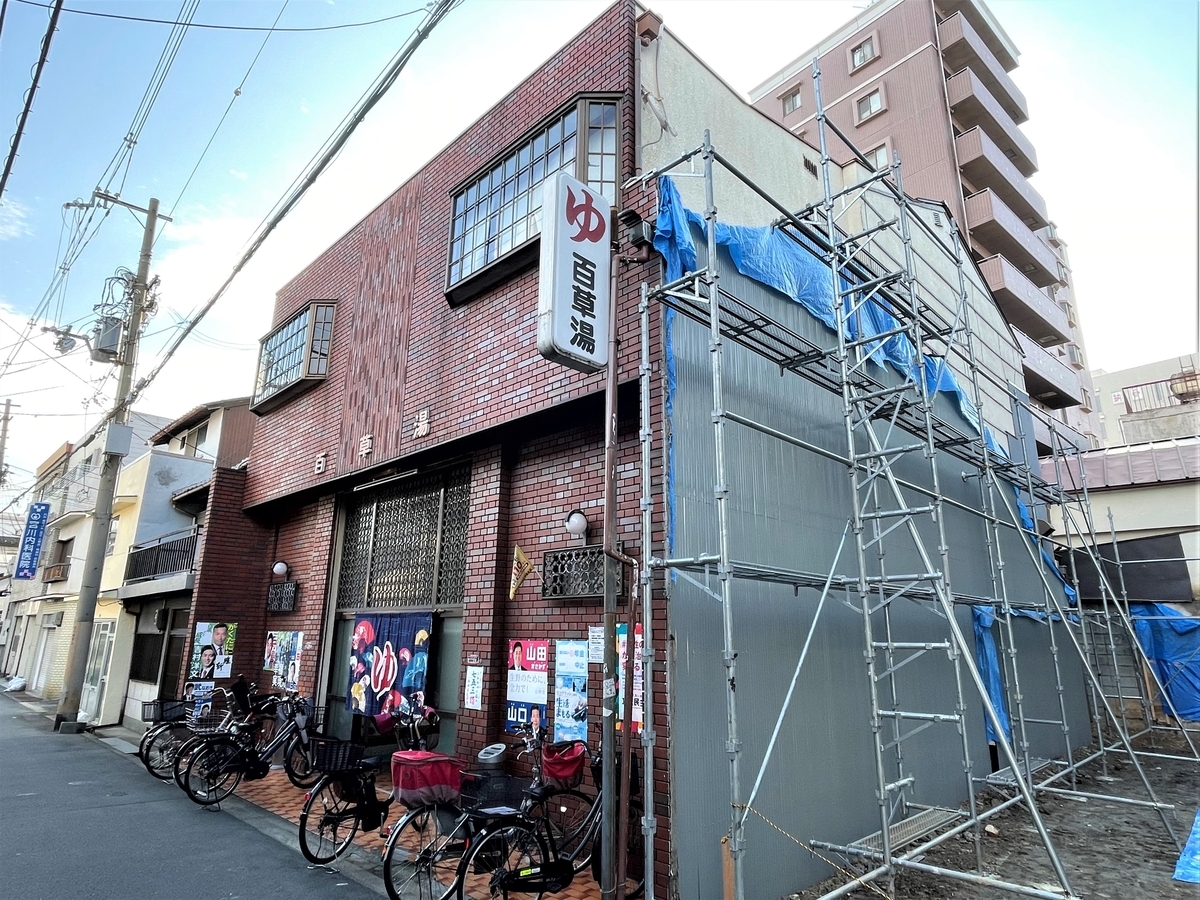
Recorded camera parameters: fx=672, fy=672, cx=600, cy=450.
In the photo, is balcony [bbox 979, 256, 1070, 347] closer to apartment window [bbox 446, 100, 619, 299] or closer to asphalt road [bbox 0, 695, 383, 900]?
apartment window [bbox 446, 100, 619, 299]

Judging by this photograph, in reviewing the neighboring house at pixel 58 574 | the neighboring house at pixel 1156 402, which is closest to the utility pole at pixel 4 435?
the neighboring house at pixel 58 574

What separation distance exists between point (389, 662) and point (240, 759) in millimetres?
1981

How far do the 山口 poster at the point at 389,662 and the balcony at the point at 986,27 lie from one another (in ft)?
95.5

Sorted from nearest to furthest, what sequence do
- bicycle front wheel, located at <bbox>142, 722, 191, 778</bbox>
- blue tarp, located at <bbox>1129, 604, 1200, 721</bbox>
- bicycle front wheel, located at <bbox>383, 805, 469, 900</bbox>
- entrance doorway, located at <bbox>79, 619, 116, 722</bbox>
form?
bicycle front wheel, located at <bbox>383, 805, 469, 900</bbox>
bicycle front wheel, located at <bbox>142, 722, 191, 778</bbox>
blue tarp, located at <bbox>1129, 604, 1200, 721</bbox>
entrance doorway, located at <bbox>79, 619, 116, 722</bbox>

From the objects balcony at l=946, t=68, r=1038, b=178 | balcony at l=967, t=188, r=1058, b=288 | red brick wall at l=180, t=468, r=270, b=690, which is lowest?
red brick wall at l=180, t=468, r=270, b=690

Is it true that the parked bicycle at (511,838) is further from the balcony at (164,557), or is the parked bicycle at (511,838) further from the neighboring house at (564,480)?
the balcony at (164,557)

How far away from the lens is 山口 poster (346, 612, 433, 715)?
8.41 meters

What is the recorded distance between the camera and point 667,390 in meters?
5.62

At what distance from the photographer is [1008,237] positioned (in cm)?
2377

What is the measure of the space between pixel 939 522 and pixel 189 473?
17995 mm

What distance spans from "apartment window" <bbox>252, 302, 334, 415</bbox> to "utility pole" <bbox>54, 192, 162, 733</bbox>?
4.45 meters

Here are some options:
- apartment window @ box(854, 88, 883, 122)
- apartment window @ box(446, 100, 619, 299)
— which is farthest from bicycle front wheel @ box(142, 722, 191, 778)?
apartment window @ box(854, 88, 883, 122)

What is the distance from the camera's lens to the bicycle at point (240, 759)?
7961 millimetres

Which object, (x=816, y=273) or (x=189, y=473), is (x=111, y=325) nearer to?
(x=189, y=473)
